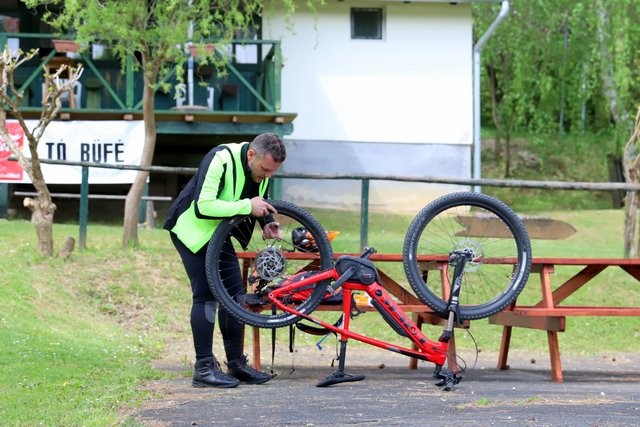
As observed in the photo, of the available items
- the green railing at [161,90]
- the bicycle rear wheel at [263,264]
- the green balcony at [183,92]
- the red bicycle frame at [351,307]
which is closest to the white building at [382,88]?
the green balcony at [183,92]

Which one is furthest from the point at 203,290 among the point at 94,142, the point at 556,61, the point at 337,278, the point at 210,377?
the point at 556,61

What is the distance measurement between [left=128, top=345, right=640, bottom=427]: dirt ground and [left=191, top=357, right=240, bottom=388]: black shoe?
83 millimetres

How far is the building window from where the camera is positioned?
24.9 metres

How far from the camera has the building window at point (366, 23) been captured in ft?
81.8

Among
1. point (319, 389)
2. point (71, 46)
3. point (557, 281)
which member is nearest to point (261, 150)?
point (319, 389)

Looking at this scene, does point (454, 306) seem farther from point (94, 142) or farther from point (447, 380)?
point (94, 142)

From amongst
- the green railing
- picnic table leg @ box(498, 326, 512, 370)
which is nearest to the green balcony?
the green railing

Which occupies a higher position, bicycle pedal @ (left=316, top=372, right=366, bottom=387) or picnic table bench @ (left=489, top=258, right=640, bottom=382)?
picnic table bench @ (left=489, top=258, right=640, bottom=382)

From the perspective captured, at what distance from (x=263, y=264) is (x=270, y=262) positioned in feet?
0.17

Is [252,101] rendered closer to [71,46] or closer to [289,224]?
[71,46]

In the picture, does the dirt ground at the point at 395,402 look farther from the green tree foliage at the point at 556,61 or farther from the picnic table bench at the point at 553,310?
the green tree foliage at the point at 556,61

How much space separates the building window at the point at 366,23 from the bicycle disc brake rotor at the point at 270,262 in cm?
1731

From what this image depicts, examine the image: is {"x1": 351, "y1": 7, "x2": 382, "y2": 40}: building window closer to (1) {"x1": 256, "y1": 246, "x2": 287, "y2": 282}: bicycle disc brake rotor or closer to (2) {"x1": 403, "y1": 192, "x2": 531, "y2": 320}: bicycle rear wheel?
(2) {"x1": 403, "y1": 192, "x2": 531, "y2": 320}: bicycle rear wheel

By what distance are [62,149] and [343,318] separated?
13824mm
